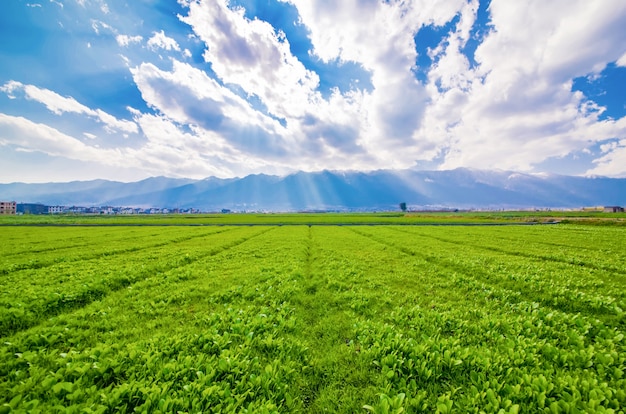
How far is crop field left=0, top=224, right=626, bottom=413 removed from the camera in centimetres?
484

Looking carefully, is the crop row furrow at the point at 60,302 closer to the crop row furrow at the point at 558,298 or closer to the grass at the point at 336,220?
the crop row furrow at the point at 558,298

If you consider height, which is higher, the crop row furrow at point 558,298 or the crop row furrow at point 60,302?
the crop row furrow at point 558,298

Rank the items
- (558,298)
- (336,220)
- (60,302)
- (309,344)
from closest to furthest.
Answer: (309,344)
(60,302)
(558,298)
(336,220)

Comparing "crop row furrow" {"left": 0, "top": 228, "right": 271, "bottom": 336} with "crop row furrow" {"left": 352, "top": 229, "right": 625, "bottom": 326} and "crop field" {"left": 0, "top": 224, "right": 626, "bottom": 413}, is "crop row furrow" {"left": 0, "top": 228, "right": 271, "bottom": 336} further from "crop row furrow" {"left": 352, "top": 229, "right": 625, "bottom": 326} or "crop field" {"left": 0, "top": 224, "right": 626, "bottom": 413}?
"crop row furrow" {"left": 352, "top": 229, "right": 625, "bottom": 326}

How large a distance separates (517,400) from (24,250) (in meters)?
40.7

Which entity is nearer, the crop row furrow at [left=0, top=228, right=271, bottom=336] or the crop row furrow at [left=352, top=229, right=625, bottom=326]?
the crop row furrow at [left=0, top=228, right=271, bottom=336]

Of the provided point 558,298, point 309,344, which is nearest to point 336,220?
point 558,298

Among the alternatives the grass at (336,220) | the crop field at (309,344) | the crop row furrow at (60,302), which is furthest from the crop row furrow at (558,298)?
the grass at (336,220)

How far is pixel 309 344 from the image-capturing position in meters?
7.65

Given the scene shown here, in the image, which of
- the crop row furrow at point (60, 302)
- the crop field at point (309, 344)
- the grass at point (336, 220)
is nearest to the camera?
the crop field at point (309, 344)

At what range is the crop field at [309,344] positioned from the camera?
4840 millimetres

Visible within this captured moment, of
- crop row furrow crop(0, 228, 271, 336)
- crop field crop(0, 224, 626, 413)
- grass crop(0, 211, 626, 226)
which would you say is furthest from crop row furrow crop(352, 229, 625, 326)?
grass crop(0, 211, 626, 226)

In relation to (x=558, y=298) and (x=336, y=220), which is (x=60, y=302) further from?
(x=336, y=220)

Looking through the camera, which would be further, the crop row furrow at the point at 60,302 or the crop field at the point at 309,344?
the crop row furrow at the point at 60,302
